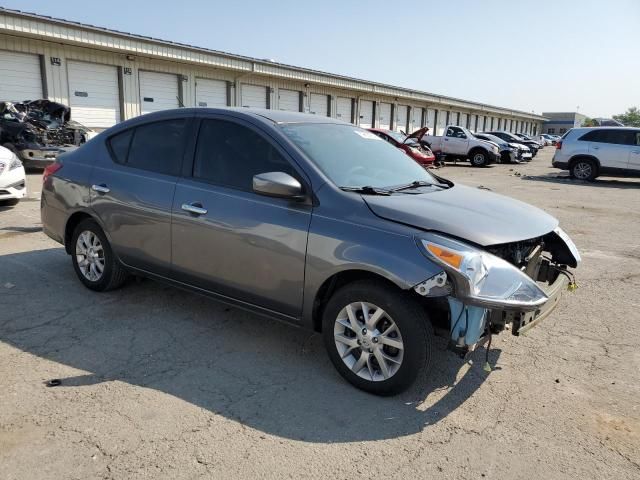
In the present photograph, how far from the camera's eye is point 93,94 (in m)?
19.0

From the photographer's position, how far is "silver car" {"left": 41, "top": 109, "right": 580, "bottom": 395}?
Answer: 301 cm

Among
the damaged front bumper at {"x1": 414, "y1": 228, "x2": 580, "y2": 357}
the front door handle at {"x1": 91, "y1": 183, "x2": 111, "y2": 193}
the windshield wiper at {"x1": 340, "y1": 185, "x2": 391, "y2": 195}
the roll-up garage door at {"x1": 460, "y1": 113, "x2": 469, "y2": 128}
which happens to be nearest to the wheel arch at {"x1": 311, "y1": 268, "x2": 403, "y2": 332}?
the damaged front bumper at {"x1": 414, "y1": 228, "x2": 580, "y2": 357}

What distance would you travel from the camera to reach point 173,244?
406cm

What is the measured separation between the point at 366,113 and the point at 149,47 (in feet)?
59.0

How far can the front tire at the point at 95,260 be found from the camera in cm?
466

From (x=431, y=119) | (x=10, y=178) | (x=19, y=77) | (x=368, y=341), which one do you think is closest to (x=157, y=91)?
(x=19, y=77)

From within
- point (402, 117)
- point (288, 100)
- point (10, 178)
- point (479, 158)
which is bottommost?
point (479, 158)

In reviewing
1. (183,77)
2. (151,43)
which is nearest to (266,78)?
(183,77)

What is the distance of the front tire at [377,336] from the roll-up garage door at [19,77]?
17152 mm

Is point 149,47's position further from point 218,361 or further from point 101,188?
point 218,361

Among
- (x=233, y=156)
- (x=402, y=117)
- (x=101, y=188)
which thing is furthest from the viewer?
(x=402, y=117)

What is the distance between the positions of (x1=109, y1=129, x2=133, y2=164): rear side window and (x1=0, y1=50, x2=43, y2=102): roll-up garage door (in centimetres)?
1456

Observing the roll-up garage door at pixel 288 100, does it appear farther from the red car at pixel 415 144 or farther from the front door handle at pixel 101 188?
the front door handle at pixel 101 188

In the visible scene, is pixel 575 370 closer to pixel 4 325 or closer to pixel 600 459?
pixel 600 459
